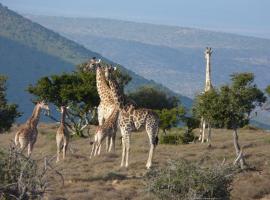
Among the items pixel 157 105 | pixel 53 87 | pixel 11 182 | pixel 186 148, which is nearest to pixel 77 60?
pixel 157 105

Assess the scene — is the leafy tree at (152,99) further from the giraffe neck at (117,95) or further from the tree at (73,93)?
the giraffe neck at (117,95)

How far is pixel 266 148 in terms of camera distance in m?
30.7

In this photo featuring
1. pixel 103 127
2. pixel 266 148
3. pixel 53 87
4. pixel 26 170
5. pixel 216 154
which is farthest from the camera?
pixel 53 87

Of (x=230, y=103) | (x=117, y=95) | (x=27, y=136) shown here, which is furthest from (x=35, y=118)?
(x=230, y=103)

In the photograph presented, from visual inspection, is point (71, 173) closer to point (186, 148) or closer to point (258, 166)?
point (258, 166)

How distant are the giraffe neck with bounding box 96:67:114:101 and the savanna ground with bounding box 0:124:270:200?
199 centimetres

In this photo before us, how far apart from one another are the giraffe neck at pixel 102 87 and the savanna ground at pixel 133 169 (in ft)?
6.52

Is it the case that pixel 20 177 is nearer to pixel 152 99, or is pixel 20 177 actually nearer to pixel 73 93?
pixel 73 93

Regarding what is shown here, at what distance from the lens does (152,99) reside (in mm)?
58281

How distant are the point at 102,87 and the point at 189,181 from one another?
36.1 ft

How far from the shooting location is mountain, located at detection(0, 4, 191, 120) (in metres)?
162

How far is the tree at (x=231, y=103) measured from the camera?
27297mm

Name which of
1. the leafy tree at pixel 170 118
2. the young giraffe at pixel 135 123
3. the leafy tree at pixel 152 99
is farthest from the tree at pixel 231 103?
the leafy tree at pixel 152 99

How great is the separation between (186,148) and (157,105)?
2581 centimetres
